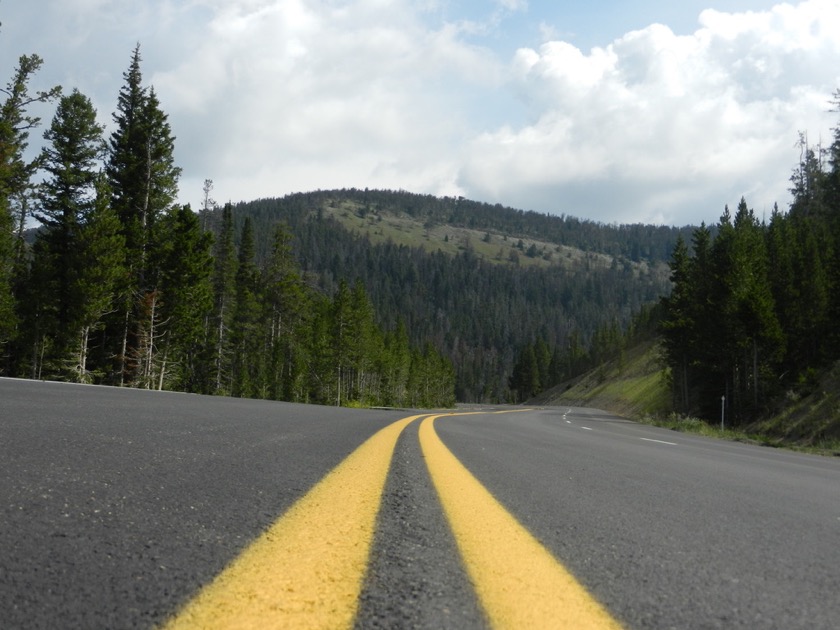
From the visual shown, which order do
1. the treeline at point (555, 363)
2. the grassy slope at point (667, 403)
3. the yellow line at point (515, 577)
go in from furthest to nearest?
1. the treeline at point (555, 363)
2. the grassy slope at point (667, 403)
3. the yellow line at point (515, 577)

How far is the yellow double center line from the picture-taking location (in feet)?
3.20

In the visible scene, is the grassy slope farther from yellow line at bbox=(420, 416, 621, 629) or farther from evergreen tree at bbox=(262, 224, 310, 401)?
evergreen tree at bbox=(262, 224, 310, 401)

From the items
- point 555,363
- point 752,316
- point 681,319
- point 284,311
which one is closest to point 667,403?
point 681,319

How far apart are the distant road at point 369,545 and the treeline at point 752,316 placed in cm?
3217

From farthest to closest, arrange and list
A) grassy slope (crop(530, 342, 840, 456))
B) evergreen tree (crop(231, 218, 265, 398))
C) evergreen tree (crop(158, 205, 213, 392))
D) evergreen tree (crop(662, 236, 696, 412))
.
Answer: evergreen tree (crop(231, 218, 265, 398))
evergreen tree (crop(662, 236, 696, 412))
evergreen tree (crop(158, 205, 213, 392))
grassy slope (crop(530, 342, 840, 456))

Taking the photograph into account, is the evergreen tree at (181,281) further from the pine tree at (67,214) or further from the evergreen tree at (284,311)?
the evergreen tree at (284,311)

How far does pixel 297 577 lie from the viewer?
1152 millimetres

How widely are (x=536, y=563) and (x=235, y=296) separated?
4982 centimetres

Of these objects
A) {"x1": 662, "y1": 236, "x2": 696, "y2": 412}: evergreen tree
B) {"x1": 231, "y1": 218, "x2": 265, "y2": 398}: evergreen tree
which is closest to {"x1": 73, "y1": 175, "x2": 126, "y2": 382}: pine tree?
{"x1": 231, "y1": 218, "x2": 265, "y2": 398}: evergreen tree

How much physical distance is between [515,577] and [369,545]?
385 millimetres

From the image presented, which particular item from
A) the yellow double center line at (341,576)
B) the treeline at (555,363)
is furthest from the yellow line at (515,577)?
the treeline at (555,363)

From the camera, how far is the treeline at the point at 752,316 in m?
33.2

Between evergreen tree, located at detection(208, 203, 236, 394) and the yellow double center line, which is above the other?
evergreen tree, located at detection(208, 203, 236, 394)

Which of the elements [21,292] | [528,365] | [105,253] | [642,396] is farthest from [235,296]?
[528,365]
